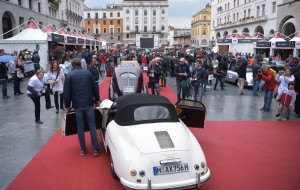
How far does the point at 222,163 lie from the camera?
5699 millimetres

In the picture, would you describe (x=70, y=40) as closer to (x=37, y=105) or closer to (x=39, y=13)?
(x=37, y=105)

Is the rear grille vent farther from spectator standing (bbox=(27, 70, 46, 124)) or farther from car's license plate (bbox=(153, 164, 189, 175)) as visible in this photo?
spectator standing (bbox=(27, 70, 46, 124))

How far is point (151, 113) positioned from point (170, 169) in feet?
4.26

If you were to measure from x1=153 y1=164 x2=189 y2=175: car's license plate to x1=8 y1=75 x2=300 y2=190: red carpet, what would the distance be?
2.89ft

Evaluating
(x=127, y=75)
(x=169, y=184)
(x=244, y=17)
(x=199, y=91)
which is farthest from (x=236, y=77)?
(x=244, y=17)

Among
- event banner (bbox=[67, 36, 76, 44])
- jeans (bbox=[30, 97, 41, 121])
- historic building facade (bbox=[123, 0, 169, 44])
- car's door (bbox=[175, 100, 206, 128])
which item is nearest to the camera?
car's door (bbox=[175, 100, 206, 128])

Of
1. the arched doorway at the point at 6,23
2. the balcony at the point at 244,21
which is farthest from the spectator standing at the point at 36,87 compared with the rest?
the balcony at the point at 244,21

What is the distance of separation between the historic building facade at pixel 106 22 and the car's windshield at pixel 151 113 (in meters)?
115

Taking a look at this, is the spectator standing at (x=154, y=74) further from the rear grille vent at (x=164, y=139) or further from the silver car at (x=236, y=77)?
the rear grille vent at (x=164, y=139)

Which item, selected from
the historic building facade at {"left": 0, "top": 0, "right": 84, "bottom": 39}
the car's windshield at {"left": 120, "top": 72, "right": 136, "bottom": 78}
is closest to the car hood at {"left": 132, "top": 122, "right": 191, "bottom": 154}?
the car's windshield at {"left": 120, "top": 72, "right": 136, "bottom": 78}

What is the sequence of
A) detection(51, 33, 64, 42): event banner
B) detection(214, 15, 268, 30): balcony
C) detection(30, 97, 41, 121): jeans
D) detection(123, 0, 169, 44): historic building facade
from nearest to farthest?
detection(30, 97, 41, 121): jeans, detection(51, 33, 64, 42): event banner, detection(214, 15, 268, 30): balcony, detection(123, 0, 169, 44): historic building facade

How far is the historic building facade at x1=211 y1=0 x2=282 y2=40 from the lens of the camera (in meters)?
47.2

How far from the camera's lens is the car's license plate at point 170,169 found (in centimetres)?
402

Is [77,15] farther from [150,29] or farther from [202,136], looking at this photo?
[202,136]
